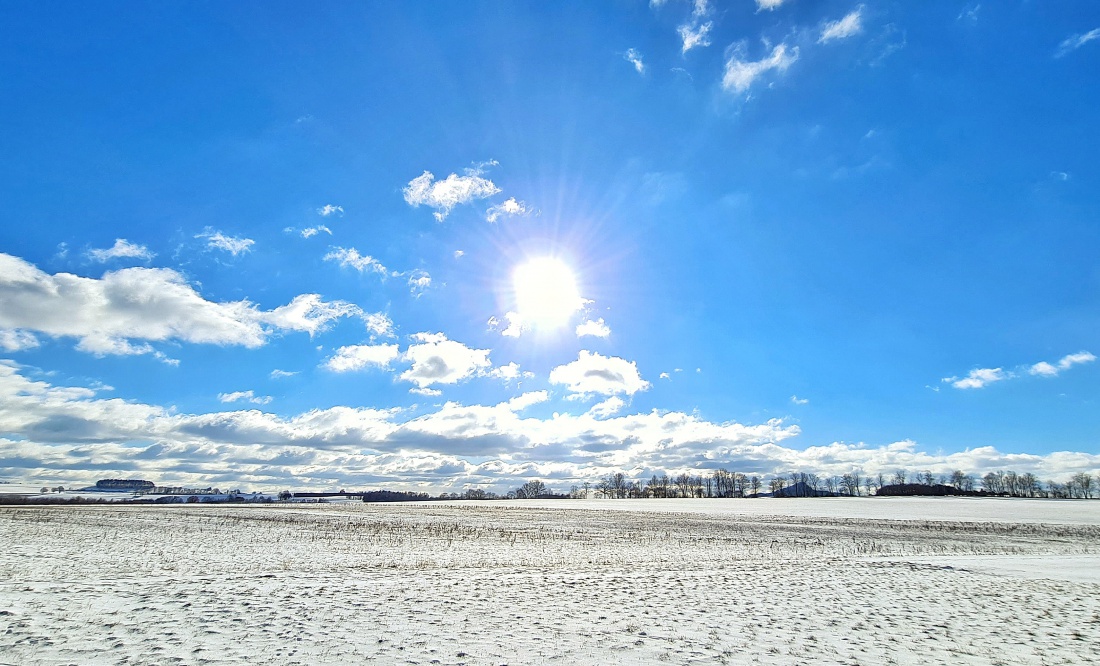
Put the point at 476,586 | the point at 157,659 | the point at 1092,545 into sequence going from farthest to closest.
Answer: the point at 1092,545 → the point at 476,586 → the point at 157,659

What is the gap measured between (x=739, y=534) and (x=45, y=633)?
130 ft

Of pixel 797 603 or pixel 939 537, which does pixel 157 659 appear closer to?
pixel 797 603

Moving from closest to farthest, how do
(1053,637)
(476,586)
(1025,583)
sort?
1. (1053,637)
2. (476,586)
3. (1025,583)

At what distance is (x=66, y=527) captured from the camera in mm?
47031

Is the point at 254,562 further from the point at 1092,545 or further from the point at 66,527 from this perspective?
the point at 1092,545

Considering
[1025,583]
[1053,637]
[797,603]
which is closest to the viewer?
[1053,637]

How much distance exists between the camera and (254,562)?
2575 centimetres

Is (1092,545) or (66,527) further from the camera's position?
(66,527)

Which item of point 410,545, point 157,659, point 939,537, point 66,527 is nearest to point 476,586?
point 157,659

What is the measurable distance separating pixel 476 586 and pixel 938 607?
13699mm

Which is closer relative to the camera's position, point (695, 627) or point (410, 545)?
point (695, 627)

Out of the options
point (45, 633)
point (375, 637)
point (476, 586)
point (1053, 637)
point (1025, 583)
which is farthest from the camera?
point (1025, 583)

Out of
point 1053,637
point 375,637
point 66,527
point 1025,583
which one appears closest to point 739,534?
point 1025,583

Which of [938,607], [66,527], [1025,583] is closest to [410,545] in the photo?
[938,607]
